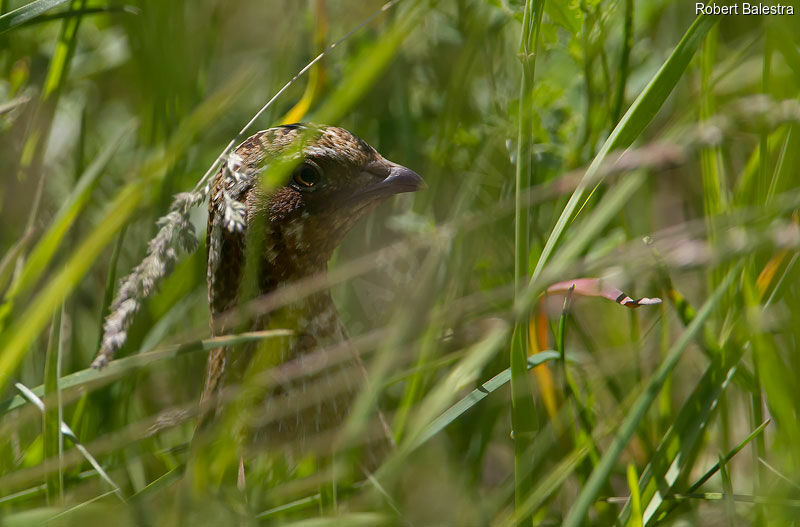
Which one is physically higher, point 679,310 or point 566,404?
point 679,310

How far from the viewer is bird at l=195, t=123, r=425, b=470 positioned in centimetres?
221

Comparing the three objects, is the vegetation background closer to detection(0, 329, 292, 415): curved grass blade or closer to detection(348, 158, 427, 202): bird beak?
detection(0, 329, 292, 415): curved grass blade

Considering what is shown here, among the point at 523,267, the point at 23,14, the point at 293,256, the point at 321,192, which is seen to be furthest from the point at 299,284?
the point at 23,14

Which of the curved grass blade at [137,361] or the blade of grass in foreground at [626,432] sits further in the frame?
the curved grass blade at [137,361]

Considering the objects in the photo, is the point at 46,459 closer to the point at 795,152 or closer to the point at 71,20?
the point at 71,20

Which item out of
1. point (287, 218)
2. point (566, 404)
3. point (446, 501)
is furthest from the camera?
point (287, 218)

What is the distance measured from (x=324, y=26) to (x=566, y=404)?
1.36 meters

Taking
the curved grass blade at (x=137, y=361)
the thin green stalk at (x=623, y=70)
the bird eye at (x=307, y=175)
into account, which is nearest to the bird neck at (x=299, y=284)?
the bird eye at (x=307, y=175)

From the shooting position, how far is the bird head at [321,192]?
7.67 ft

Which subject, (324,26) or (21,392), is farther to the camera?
(324,26)

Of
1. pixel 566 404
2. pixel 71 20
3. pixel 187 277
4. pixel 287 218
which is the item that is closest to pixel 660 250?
pixel 566 404

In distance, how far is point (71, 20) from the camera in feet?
7.96

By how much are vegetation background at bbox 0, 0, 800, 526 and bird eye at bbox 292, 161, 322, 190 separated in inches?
6.8

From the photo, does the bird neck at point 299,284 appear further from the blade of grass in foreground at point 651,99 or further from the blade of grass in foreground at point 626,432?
the blade of grass in foreground at point 626,432
